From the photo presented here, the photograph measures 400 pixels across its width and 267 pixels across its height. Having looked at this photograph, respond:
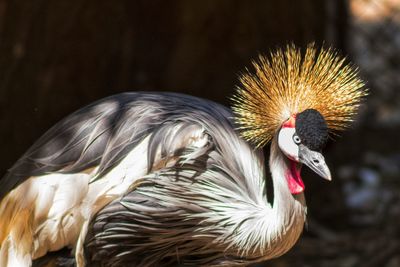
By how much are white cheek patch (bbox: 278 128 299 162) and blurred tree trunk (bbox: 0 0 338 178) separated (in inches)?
52.3

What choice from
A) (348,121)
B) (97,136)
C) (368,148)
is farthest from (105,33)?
(368,148)

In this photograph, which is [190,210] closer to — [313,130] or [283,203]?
[283,203]

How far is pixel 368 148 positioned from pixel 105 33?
174 cm

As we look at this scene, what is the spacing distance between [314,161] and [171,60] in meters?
1.49

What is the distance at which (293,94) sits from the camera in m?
2.70

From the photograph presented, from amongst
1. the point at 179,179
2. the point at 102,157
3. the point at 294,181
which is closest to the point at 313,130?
the point at 294,181

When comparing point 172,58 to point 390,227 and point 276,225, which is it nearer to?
point 390,227

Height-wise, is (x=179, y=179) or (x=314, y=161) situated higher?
(x=314, y=161)

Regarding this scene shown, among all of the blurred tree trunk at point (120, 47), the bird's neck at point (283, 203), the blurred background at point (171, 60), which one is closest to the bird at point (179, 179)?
the bird's neck at point (283, 203)

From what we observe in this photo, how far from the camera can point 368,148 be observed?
4.96m

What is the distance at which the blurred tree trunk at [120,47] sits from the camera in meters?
3.67

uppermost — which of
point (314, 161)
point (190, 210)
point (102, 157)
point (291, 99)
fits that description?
point (291, 99)

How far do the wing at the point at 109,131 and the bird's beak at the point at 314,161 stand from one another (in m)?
Answer: 0.35

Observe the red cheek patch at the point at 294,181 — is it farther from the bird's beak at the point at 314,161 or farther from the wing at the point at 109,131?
the wing at the point at 109,131
